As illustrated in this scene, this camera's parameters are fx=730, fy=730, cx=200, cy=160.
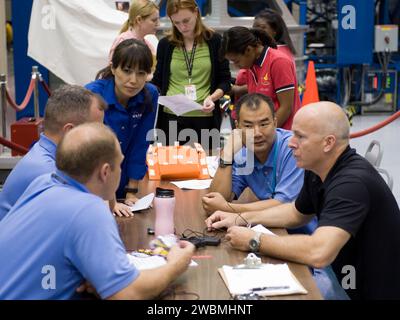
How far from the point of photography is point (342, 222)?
2.88 m

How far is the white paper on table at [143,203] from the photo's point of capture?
3.61 m

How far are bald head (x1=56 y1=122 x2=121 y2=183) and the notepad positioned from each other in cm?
62

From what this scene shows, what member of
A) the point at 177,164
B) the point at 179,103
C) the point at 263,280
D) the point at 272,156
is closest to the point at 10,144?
the point at 179,103

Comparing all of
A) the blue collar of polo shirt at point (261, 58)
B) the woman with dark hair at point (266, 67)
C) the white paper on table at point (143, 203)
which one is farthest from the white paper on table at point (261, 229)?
the blue collar of polo shirt at point (261, 58)

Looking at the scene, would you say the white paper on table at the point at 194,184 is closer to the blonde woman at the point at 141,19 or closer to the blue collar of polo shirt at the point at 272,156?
the blue collar of polo shirt at the point at 272,156

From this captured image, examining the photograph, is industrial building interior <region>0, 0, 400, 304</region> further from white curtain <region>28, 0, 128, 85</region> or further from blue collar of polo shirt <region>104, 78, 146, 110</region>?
white curtain <region>28, 0, 128, 85</region>

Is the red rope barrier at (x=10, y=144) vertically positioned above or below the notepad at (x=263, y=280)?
below

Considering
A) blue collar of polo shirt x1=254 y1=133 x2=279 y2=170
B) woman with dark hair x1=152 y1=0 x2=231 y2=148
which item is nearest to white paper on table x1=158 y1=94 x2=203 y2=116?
woman with dark hair x1=152 y1=0 x2=231 y2=148

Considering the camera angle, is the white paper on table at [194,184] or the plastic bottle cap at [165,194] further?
the white paper on table at [194,184]

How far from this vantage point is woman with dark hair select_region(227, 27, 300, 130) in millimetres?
4789

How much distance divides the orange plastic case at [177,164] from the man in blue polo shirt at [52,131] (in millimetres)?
1067
